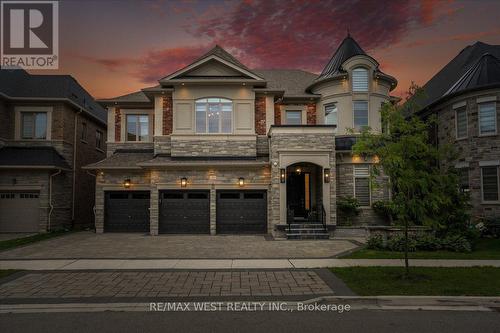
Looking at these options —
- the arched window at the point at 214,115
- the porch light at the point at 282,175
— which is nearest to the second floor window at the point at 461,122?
the porch light at the point at 282,175

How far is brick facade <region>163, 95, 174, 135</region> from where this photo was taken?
19.0 meters

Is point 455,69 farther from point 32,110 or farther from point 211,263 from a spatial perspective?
point 32,110

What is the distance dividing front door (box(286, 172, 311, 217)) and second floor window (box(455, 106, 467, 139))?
324 inches

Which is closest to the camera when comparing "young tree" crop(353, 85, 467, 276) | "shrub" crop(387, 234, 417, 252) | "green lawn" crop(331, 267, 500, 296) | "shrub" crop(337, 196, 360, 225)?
"green lawn" crop(331, 267, 500, 296)

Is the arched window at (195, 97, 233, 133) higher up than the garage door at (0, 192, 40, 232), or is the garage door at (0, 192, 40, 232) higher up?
the arched window at (195, 97, 233, 133)

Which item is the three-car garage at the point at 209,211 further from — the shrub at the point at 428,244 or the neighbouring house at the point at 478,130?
the neighbouring house at the point at 478,130

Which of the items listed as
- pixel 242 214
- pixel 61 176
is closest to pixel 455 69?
pixel 242 214

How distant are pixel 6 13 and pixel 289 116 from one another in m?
15.0

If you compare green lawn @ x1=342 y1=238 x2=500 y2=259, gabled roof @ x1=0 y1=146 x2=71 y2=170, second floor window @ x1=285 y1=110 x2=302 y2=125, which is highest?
second floor window @ x1=285 y1=110 x2=302 y2=125

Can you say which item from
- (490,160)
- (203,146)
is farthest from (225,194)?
(490,160)

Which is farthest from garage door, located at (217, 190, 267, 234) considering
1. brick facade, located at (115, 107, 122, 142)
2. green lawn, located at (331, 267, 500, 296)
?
green lawn, located at (331, 267, 500, 296)

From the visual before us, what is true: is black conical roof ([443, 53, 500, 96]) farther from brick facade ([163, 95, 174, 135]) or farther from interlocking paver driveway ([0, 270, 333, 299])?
brick facade ([163, 95, 174, 135])

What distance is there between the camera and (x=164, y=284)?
318 inches

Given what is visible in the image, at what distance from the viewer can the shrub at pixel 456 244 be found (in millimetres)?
12266
